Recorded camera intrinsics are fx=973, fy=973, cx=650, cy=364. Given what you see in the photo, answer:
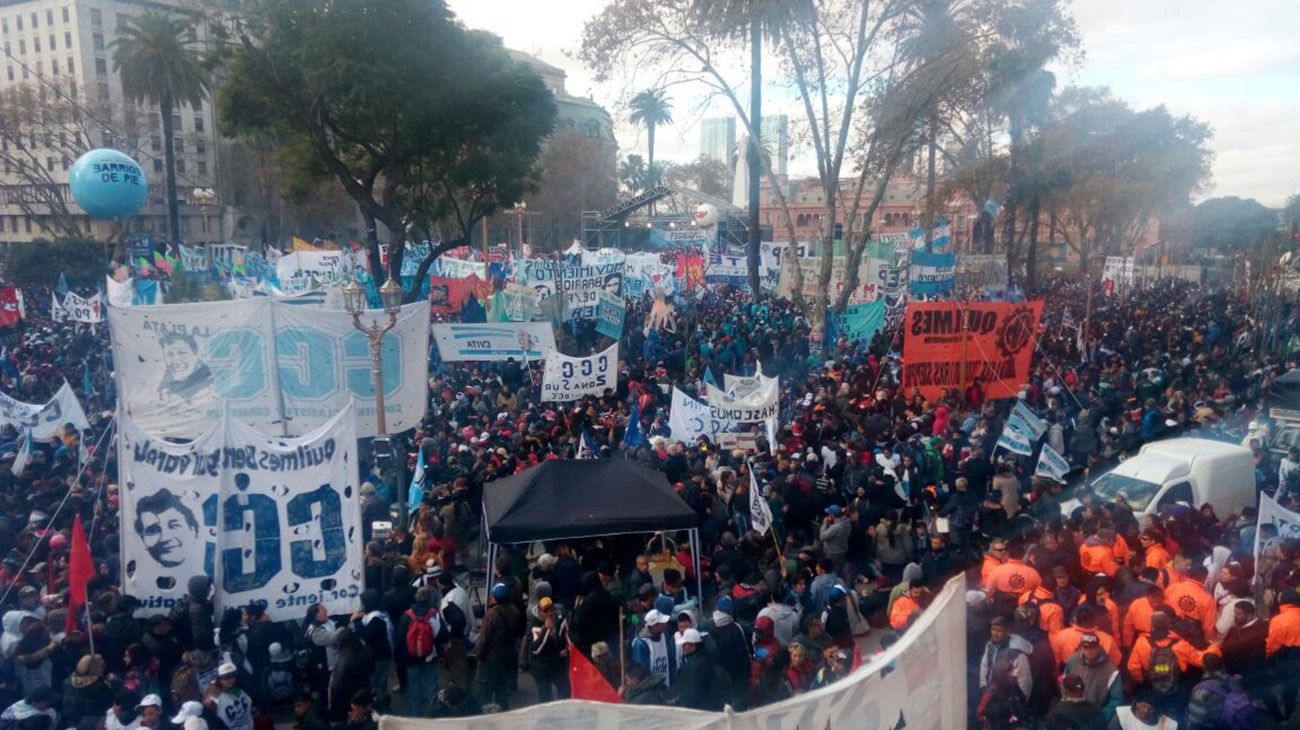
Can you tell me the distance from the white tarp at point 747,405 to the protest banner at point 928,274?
17.6 m

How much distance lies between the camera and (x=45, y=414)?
13609mm

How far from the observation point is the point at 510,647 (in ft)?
25.0

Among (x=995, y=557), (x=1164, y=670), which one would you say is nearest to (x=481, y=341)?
(x=995, y=557)

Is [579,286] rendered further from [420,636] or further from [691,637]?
[691,637]

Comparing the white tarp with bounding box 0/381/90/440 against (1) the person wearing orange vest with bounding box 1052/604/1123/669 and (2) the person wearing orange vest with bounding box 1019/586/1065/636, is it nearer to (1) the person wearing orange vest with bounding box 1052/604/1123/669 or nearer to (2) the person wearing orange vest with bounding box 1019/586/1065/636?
(2) the person wearing orange vest with bounding box 1019/586/1065/636

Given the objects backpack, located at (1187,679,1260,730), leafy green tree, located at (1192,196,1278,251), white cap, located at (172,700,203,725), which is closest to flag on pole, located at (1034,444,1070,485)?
backpack, located at (1187,679,1260,730)

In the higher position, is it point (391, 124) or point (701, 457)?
point (391, 124)

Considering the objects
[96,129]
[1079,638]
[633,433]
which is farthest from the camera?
A: [96,129]

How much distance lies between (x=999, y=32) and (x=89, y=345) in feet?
73.9

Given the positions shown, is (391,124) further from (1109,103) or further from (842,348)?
(1109,103)

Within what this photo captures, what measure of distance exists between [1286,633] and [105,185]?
2509 cm

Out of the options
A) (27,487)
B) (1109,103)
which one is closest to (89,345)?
(27,487)

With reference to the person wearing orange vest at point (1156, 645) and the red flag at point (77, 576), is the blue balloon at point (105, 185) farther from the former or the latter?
the person wearing orange vest at point (1156, 645)

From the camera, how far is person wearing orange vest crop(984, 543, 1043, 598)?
7715mm
